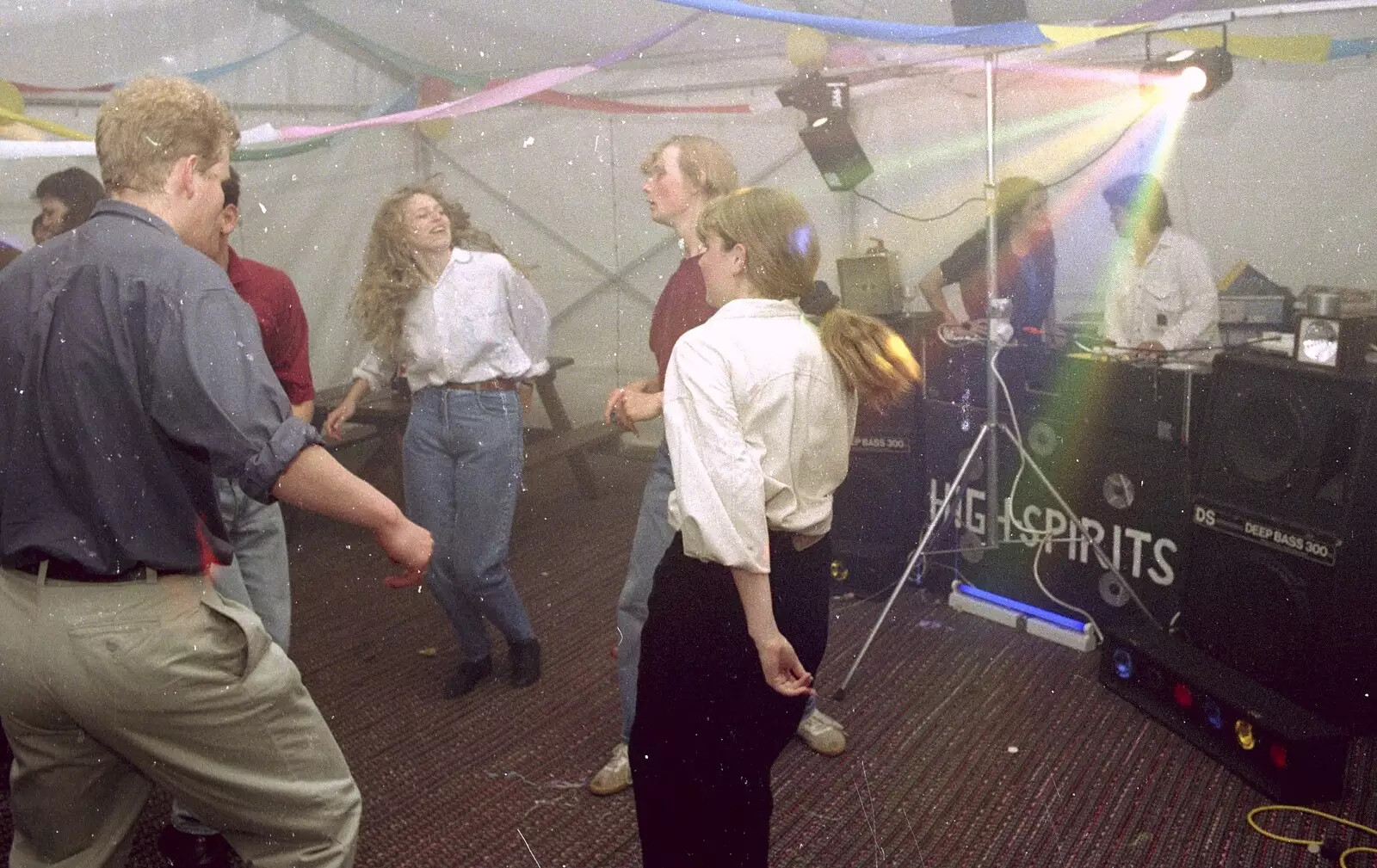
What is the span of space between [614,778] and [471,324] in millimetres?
1298

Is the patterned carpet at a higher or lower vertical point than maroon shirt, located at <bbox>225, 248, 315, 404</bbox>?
lower

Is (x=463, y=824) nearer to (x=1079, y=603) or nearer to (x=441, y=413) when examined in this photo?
(x=441, y=413)

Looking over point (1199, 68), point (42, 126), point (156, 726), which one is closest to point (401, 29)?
point (42, 126)

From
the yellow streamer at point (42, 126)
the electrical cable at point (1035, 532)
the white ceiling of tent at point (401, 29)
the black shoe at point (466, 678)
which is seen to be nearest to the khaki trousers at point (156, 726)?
the black shoe at point (466, 678)

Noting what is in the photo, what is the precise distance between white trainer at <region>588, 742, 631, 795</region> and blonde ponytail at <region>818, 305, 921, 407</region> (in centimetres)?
139

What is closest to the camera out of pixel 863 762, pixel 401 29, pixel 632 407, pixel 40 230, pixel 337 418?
pixel 632 407

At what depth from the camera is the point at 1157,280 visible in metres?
4.36

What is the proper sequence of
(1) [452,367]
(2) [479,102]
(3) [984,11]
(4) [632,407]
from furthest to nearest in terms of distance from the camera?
(3) [984,11] → (2) [479,102] → (1) [452,367] → (4) [632,407]

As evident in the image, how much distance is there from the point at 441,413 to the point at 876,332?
5.38 ft

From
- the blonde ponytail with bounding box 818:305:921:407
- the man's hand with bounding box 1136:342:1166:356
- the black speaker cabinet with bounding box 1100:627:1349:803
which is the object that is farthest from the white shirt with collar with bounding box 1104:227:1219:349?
the blonde ponytail with bounding box 818:305:921:407

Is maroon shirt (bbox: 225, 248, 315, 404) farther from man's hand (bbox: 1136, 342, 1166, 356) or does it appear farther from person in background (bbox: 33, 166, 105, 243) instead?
man's hand (bbox: 1136, 342, 1166, 356)

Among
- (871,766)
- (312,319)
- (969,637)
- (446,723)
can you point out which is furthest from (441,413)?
(312,319)

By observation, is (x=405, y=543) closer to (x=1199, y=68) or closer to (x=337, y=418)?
(x=337, y=418)

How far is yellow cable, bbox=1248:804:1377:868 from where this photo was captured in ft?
7.51
